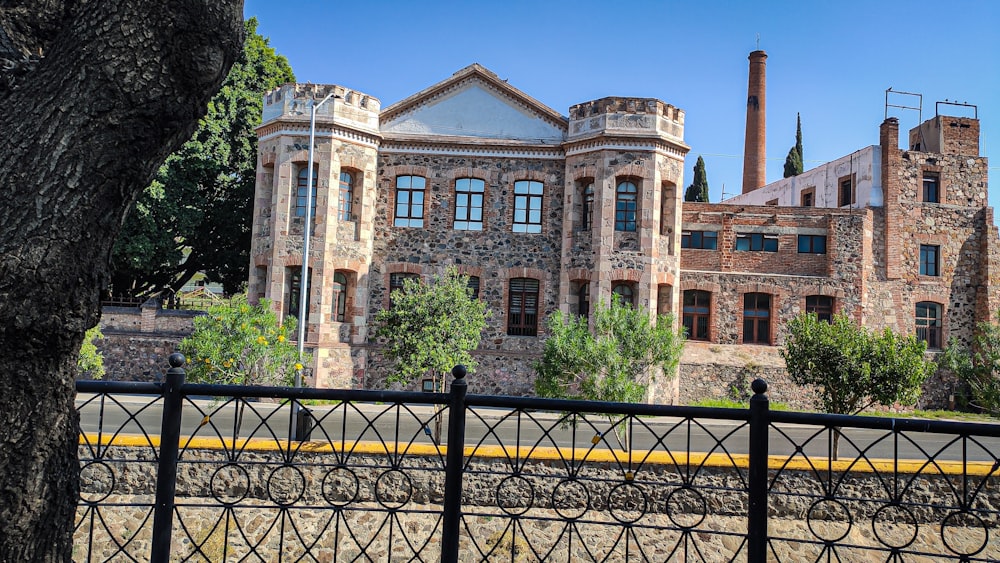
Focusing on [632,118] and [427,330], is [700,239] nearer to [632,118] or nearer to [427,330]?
[632,118]

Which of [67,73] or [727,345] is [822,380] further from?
[67,73]

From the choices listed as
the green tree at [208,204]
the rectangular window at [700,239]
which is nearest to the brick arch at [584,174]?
the rectangular window at [700,239]

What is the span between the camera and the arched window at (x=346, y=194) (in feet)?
69.4

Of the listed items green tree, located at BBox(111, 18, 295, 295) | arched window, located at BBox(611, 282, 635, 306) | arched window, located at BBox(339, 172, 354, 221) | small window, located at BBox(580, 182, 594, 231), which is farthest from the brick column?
green tree, located at BBox(111, 18, 295, 295)

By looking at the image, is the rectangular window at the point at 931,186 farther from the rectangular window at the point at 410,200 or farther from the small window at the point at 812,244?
the rectangular window at the point at 410,200

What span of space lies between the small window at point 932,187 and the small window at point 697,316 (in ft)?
33.0

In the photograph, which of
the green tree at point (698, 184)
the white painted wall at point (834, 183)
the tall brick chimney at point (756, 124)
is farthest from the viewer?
the green tree at point (698, 184)

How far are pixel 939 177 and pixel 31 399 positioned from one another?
3051cm

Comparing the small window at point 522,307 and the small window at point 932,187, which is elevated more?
the small window at point 932,187

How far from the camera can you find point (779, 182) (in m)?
33.4

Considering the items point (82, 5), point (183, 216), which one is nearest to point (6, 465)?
point (82, 5)

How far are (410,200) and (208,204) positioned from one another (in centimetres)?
859

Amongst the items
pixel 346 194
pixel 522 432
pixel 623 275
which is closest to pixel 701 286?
pixel 623 275

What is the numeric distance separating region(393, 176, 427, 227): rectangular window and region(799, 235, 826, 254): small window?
563 inches
